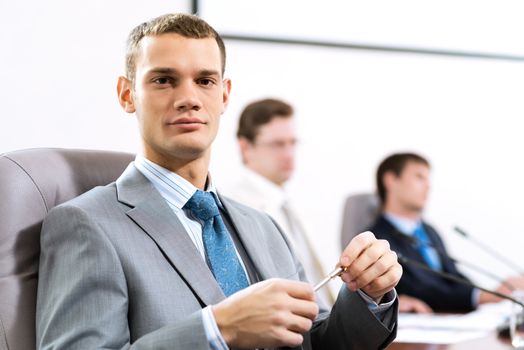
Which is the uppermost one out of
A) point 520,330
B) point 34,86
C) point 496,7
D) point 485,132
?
point 496,7

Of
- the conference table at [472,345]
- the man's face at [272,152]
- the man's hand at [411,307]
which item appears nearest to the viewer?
the conference table at [472,345]

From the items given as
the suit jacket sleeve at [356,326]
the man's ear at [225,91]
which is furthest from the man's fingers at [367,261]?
the man's ear at [225,91]

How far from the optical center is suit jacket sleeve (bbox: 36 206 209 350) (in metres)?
1.27

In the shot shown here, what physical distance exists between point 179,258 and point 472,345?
3.10 feet

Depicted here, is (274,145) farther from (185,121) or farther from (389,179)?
(185,121)

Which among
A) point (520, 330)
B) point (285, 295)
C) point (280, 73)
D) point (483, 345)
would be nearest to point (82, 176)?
point (285, 295)

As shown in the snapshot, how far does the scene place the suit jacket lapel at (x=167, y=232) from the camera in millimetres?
1417

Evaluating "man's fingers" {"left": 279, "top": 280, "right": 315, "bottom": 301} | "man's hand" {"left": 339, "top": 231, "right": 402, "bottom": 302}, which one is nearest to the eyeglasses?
"man's hand" {"left": 339, "top": 231, "right": 402, "bottom": 302}

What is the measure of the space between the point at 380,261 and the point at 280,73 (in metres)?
2.48

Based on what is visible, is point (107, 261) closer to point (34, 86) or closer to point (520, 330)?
point (520, 330)

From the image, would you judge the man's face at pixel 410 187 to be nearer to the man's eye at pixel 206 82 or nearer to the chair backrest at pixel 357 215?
the chair backrest at pixel 357 215

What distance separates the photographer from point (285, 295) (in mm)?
1237

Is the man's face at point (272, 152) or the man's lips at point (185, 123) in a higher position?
the man's lips at point (185, 123)

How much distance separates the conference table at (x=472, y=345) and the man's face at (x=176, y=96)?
0.74 m
